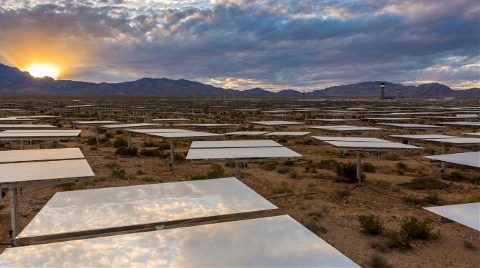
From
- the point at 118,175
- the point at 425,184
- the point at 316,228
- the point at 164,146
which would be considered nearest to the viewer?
the point at 316,228

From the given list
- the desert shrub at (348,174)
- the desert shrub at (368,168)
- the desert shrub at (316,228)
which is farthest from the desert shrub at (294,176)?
the desert shrub at (316,228)

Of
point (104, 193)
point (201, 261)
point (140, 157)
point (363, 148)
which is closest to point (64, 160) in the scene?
point (104, 193)

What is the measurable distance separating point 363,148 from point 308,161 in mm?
7073

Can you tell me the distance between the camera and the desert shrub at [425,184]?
1377cm

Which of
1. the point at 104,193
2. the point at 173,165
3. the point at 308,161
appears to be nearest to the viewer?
the point at 104,193

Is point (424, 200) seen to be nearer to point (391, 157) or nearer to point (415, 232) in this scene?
point (415, 232)

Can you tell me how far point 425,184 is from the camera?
14.0 m

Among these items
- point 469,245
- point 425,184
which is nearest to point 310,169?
point 425,184

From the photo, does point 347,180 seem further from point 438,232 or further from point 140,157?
point 140,157

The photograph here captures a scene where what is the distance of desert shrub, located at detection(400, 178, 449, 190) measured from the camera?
1377 cm

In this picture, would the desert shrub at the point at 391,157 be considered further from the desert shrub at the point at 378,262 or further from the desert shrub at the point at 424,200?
the desert shrub at the point at 378,262

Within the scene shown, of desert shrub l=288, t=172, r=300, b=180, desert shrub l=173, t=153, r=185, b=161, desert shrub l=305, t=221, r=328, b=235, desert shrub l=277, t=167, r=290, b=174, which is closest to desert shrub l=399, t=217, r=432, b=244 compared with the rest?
desert shrub l=305, t=221, r=328, b=235

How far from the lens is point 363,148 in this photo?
12.2m

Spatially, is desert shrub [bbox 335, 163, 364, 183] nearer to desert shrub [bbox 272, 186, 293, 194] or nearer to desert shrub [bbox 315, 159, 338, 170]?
desert shrub [bbox 315, 159, 338, 170]
